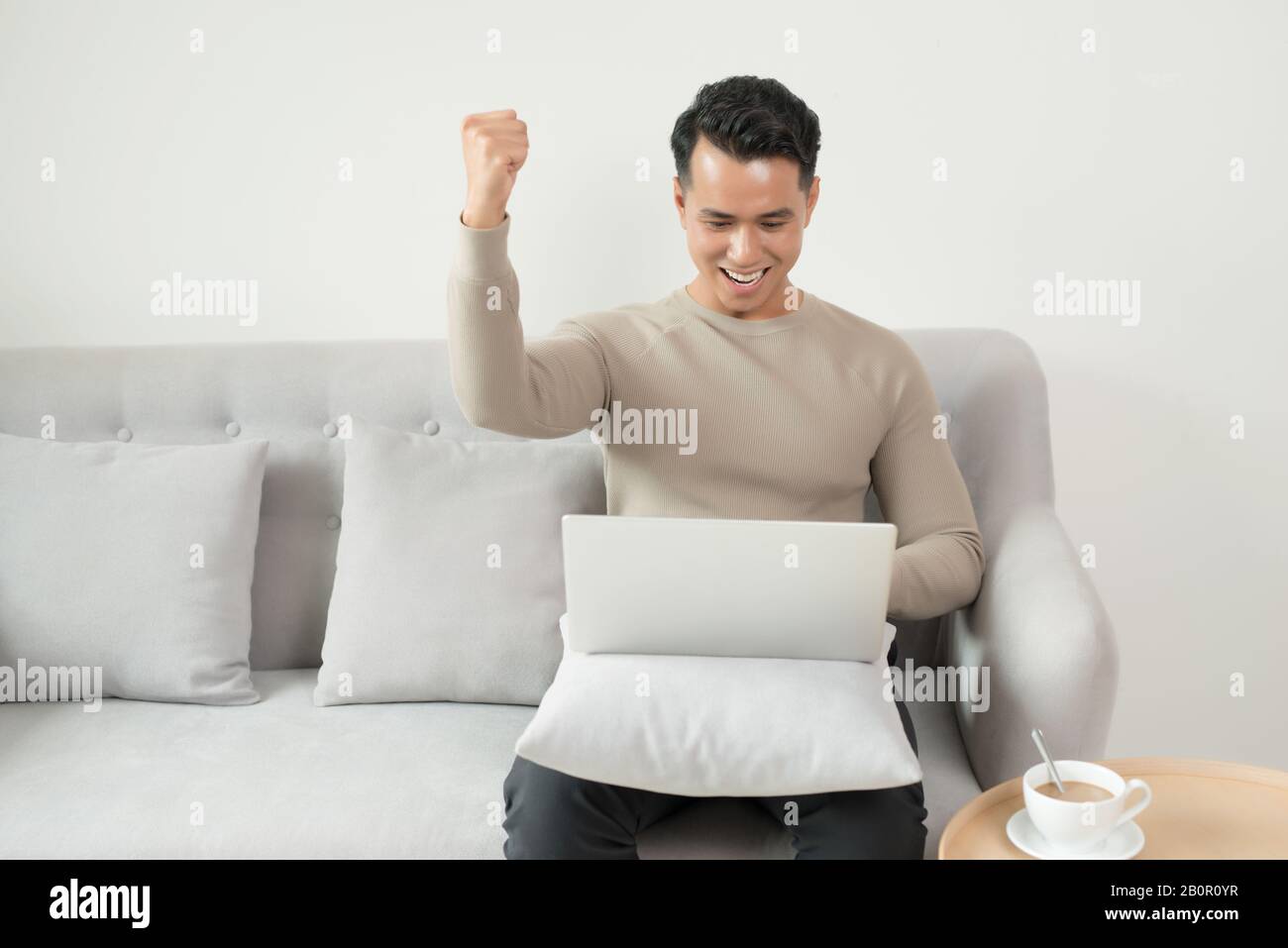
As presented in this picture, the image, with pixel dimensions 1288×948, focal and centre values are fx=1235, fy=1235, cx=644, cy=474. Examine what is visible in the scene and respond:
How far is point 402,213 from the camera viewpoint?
2.27 m

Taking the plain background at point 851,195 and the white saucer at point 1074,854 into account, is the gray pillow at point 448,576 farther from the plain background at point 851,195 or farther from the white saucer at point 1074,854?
the white saucer at point 1074,854

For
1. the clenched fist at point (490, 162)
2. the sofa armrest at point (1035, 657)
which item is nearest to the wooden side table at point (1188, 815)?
the sofa armrest at point (1035, 657)

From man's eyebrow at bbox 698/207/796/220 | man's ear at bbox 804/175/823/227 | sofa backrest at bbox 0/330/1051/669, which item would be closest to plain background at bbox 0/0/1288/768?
sofa backrest at bbox 0/330/1051/669

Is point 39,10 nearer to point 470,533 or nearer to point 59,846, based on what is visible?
point 470,533

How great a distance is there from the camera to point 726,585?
1.28 metres

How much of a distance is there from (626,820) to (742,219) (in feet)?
2.61

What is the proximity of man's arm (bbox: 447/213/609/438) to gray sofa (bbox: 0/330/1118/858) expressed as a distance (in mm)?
405

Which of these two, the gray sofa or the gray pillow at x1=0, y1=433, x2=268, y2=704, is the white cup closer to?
the gray sofa

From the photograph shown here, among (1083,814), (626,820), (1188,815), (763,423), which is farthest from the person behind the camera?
(763,423)

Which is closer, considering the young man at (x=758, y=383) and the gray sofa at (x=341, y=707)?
the gray sofa at (x=341, y=707)

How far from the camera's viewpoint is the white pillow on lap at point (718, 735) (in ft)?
4.22

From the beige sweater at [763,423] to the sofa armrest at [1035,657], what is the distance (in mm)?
68

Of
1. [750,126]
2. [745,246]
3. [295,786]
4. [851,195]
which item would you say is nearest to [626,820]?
[295,786]

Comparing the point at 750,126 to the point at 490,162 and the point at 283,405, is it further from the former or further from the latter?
the point at 283,405
